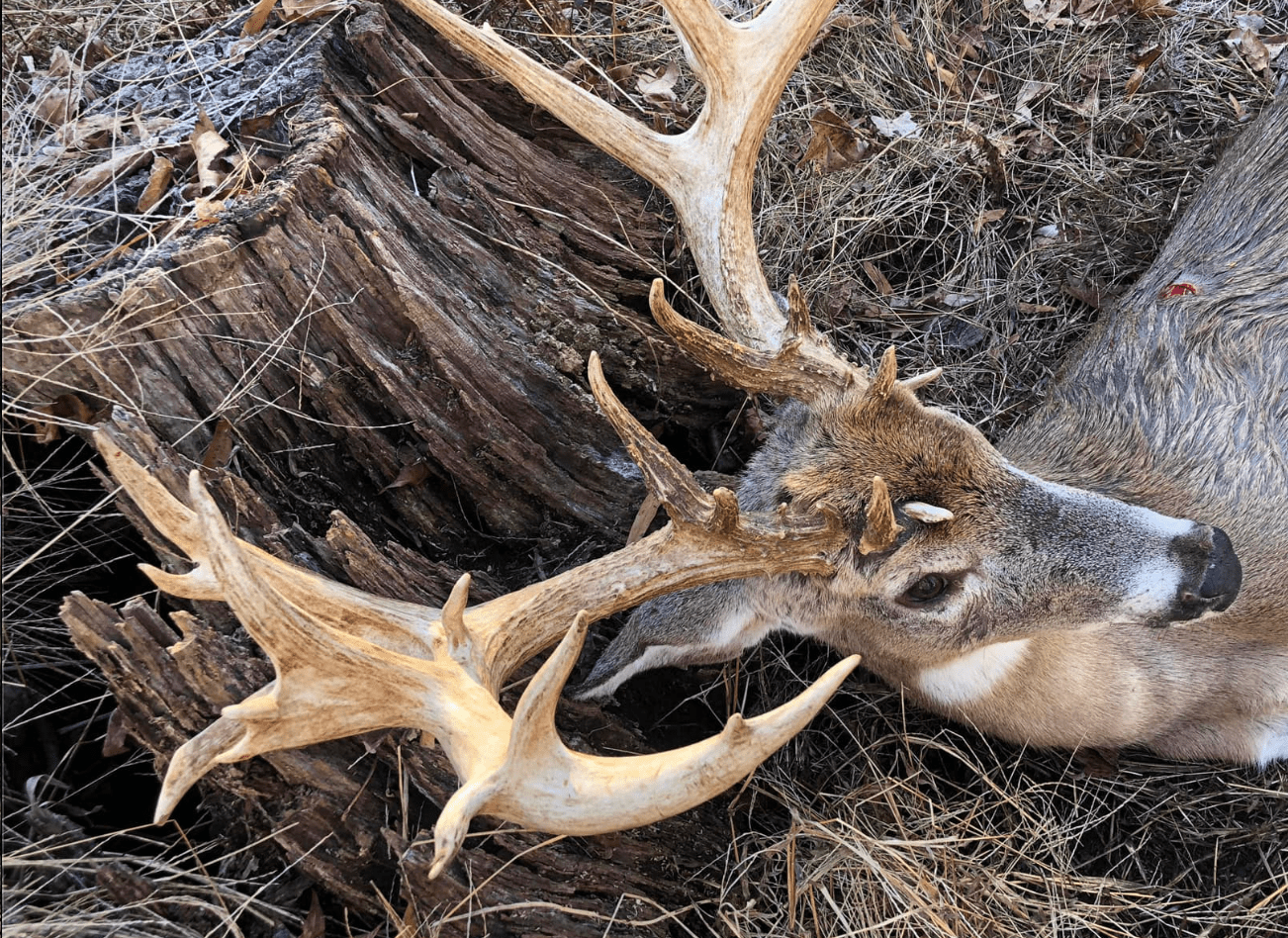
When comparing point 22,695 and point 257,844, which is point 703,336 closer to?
point 257,844

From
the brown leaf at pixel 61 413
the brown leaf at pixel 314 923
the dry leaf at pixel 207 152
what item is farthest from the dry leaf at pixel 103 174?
the brown leaf at pixel 314 923

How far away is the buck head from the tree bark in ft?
1.78

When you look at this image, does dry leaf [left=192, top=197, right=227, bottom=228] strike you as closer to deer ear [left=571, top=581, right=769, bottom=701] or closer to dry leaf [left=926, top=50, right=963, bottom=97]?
deer ear [left=571, top=581, right=769, bottom=701]

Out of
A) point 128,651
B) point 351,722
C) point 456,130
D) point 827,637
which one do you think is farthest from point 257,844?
point 456,130

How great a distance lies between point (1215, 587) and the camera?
8.95ft

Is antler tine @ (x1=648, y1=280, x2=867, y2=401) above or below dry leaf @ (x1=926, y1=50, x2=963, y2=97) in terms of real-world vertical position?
above

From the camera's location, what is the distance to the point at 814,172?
4238 mm

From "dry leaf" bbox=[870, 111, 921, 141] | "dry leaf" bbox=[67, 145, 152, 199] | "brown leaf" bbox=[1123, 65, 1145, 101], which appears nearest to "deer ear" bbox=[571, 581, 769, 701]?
"dry leaf" bbox=[67, 145, 152, 199]

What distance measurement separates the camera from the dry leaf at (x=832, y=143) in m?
4.28

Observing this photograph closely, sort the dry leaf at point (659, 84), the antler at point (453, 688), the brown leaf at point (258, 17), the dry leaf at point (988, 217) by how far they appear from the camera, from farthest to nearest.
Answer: the dry leaf at point (988, 217) < the dry leaf at point (659, 84) < the brown leaf at point (258, 17) < the antler at point (453, 688)

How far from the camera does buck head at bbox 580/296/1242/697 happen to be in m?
2.79

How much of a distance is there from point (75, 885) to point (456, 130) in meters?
2.40

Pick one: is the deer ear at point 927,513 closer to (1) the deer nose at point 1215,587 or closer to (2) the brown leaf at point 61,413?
(1) the deer nose at point 1215,587

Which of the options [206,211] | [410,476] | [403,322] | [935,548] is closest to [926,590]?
[935,548]
